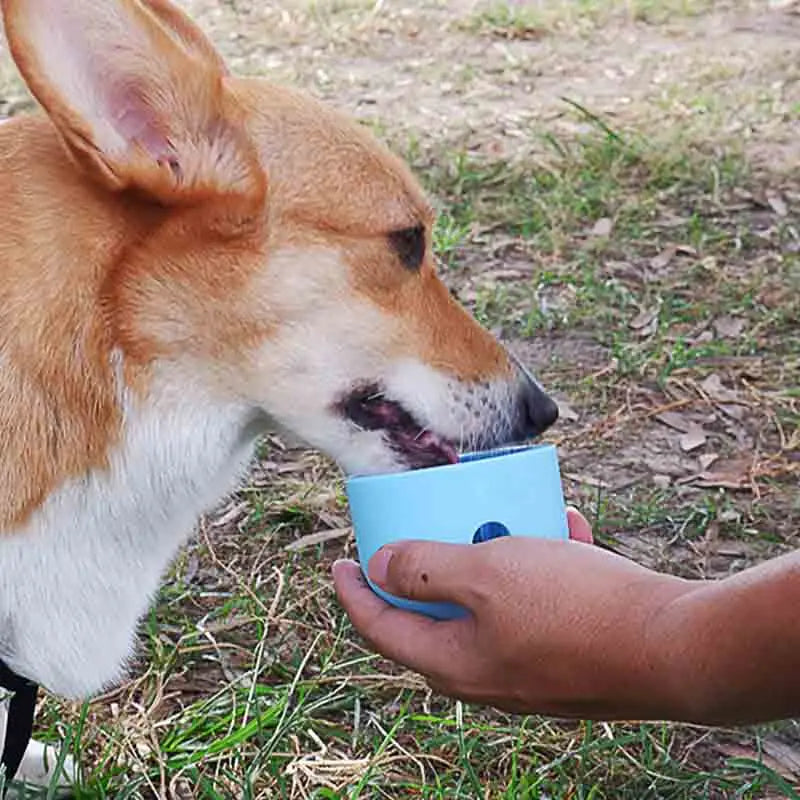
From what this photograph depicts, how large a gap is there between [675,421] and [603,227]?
1.19 m

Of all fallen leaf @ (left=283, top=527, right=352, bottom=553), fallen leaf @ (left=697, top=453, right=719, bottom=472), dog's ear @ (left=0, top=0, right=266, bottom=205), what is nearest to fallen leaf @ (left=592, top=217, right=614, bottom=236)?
fallen leaf @ (left=697, top=453, right=719, bottom=472)

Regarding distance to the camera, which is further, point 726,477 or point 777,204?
point 777,204

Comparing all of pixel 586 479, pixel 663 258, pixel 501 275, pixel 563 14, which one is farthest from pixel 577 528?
pixel 563 14

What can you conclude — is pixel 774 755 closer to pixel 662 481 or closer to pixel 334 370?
pixel 662 481

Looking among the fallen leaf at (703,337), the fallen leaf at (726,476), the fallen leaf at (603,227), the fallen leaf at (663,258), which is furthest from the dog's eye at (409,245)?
the fallen leaf at (603,227)

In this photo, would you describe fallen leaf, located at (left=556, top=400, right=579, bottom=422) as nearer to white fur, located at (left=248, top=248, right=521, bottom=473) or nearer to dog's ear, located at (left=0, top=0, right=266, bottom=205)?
white fur, located at (left=248, top=248, right=521, bottom=473)

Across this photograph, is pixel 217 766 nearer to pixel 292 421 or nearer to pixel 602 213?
pixel 292 421

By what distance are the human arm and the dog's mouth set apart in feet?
1.08

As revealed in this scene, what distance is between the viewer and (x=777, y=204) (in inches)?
180

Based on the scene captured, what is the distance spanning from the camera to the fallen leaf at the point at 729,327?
12.3 feet

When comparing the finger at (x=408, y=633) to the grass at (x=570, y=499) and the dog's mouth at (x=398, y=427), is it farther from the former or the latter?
the grass at (x=570, y=499)

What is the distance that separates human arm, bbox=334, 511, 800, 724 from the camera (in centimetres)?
138

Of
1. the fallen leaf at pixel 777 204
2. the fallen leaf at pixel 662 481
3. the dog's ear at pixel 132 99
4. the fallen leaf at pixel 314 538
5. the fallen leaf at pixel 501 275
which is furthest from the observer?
the fallen leaf at pixel 777 204

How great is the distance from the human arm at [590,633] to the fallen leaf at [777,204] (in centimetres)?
324
